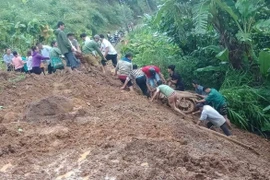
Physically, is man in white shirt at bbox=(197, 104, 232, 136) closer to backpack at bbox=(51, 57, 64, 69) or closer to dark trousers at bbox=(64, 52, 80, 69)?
dark trousers at bbox=(64, 52, 80, 69)

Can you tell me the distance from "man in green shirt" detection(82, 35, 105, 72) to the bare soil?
5.20 feet

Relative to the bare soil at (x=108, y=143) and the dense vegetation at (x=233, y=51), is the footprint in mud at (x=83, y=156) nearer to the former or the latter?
the bare soil at (x=108, y=143)

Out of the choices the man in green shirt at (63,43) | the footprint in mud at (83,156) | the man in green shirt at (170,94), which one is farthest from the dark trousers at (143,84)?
the footprint in mud at (83,156)

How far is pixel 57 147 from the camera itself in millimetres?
6895

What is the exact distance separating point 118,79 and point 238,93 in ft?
10.9

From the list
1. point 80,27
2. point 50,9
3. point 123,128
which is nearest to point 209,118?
point 123,128

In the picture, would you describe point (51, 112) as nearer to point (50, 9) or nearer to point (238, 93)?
point (238, 93)

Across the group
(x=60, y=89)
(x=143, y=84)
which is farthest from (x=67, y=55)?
(x=143, y=84)

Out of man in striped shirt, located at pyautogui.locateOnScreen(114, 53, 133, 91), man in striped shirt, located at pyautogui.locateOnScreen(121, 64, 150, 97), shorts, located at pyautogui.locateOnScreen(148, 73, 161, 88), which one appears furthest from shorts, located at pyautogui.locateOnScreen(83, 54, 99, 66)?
shorts, located at pyautogui.locateOnScreen(148, 73, 161, 88)

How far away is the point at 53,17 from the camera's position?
28.6 meters

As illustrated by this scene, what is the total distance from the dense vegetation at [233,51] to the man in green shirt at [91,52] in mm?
1704

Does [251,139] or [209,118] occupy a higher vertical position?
[209,118]

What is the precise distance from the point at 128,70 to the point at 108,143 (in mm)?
4950

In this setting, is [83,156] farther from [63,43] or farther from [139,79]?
[63,43]
